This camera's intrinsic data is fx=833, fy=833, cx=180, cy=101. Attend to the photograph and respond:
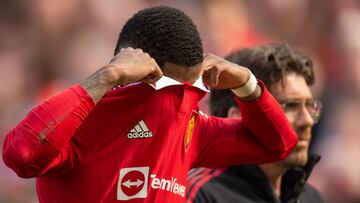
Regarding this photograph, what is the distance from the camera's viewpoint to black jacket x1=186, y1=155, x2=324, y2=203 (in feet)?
10.00

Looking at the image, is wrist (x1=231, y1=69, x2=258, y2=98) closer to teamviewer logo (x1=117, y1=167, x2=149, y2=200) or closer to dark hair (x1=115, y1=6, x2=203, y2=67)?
dark hair (x1=115, y1=6, x2=203, y2=67)

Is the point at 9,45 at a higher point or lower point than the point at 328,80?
higher

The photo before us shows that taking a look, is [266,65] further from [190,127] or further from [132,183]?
[132,183]

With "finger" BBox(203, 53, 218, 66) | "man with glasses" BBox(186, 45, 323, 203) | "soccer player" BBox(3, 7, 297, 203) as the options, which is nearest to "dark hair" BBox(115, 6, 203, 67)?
"soccer player" BBox(3, 7, 297, 203)

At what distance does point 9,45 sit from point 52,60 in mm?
271

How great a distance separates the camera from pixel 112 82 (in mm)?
1993

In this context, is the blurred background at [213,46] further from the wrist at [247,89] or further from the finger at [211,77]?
the finger at [211,77]

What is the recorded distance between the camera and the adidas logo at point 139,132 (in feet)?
6.86

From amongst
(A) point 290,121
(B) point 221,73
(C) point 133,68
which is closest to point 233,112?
(A) point 290,121

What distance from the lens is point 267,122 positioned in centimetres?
257

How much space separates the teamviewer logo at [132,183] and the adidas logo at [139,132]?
80mm

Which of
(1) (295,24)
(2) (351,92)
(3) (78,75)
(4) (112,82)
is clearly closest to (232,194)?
(4) (112,82)

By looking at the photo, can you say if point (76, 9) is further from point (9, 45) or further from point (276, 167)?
point (276, 167)

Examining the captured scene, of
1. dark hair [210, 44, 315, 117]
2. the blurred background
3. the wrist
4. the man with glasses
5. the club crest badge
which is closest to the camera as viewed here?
the club crest badge
